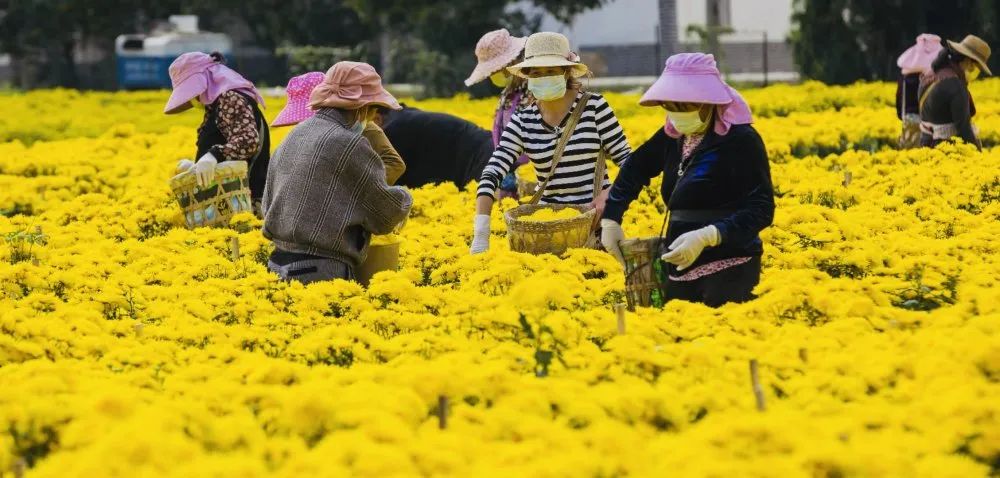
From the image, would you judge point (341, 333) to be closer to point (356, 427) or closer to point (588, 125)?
point (356, 427)

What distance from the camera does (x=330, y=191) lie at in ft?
22.0

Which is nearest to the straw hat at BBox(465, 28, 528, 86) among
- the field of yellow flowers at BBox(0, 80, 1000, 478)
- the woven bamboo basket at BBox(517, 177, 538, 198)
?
the woven bamboo basket at BBox(517, 177, 538, 198)

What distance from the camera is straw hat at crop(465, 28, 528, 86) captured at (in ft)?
28.2

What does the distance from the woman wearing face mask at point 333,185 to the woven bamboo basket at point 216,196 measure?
6.07 feet

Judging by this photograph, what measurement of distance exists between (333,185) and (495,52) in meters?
2.28

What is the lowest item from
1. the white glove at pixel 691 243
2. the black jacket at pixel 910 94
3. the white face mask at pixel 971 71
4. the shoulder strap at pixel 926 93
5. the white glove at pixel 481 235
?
the black jacket at pixel 910 94

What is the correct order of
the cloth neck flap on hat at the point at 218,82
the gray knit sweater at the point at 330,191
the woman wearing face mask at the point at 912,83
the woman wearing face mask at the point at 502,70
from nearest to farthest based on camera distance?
1. the gray knit sweater at the point at 330,191
2. the woman wearing face mask at the point at 502,70
3. the cloth neck flap on hat at the point at 218,82
4. the woman wearing face mask at the point at 912,83

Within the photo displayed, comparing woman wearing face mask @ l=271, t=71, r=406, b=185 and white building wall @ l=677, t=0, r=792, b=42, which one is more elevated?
woman wearing face mask @ l=271, t=71, r=406, b=185

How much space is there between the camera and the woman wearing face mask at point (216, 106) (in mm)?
8562

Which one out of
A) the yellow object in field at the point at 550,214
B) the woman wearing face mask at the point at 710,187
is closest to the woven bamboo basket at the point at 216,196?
the yellow object in field at the point at 550,214

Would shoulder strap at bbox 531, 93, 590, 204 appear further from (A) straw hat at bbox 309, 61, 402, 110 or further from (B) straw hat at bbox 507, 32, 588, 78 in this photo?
(A) straw hat at bbox 309, 61, 402, 110

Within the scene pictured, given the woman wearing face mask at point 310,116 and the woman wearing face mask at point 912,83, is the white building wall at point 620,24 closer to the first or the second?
the woman wearing face mask at point 912,83

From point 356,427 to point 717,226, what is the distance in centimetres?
227

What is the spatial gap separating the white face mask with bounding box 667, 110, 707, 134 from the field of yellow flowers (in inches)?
25.4
